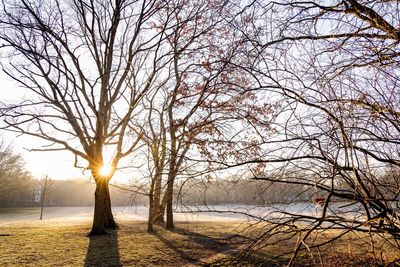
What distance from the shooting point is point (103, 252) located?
8.96m

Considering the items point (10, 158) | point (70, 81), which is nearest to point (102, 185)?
point (70, 81)

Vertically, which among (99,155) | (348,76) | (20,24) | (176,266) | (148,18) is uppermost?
(148,18)

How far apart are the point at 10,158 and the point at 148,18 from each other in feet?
125

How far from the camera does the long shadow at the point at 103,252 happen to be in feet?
25.3

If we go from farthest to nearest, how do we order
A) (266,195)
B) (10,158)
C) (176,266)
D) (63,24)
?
(10,158)
(63,24)
(176,266)
(266,195)

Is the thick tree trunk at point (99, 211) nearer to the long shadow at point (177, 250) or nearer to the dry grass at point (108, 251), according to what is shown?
the dry grass at point (108, 251)

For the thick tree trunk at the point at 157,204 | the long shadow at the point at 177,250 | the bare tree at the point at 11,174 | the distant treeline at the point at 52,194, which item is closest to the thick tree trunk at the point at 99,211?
the long shadow at the point at 177,250

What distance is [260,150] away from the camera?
2.18m

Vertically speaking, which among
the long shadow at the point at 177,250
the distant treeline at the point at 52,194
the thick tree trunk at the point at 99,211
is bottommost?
the long shadow at the point at 177,250

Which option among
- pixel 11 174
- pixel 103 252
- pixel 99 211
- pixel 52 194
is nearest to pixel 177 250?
pixel 103 252

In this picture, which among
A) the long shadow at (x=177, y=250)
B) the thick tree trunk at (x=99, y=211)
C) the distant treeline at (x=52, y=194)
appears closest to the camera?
the long shadow at (x=177, y=250)

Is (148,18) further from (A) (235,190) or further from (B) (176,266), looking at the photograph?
(A) (235,190)

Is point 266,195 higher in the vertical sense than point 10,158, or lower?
lower

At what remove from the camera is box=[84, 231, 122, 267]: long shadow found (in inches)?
304
